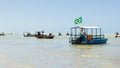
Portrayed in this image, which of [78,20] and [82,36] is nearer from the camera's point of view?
[78,20]

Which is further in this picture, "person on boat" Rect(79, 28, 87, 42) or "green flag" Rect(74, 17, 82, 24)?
"green flag" Rect(74, 17, 82, 24)

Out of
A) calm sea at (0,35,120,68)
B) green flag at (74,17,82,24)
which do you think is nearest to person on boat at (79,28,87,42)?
green flag at (74,17,82,24)

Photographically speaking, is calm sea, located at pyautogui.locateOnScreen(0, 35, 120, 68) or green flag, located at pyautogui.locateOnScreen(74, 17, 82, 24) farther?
green flag, located at pyautogui.locateOnScreen(74, 17, 82, 24)

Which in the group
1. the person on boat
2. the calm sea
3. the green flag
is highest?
the green flag

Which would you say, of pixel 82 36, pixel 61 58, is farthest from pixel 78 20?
pixel 61 58

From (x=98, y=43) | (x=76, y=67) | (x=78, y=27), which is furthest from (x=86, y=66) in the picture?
(x=98, y=43)

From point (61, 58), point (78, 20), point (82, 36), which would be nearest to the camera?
point (61, 58)

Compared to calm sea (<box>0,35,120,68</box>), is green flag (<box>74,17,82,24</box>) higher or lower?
higher

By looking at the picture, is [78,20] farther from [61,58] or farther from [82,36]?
[61,58]

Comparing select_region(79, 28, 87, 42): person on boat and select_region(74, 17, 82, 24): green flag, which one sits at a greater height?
select_region(74, 17, 82, 24): green flag

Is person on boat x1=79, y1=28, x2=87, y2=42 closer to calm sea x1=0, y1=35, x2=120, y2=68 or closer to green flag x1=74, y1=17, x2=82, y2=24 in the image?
green flag x1=74, y1=17, x2=82, y2=24

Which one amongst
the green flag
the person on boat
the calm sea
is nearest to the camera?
the calm sea

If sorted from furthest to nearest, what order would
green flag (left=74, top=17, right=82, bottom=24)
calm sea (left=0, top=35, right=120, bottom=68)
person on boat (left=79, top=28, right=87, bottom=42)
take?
green flag (left=74, top=17, right=82, bottom=24), person on boat (left=79, top=28, right=87, bottom=42), calm sea (left=0, top=35, right=120, bottom=68)

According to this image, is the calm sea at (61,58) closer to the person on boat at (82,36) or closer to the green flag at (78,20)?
the person on boat at (82,36)
